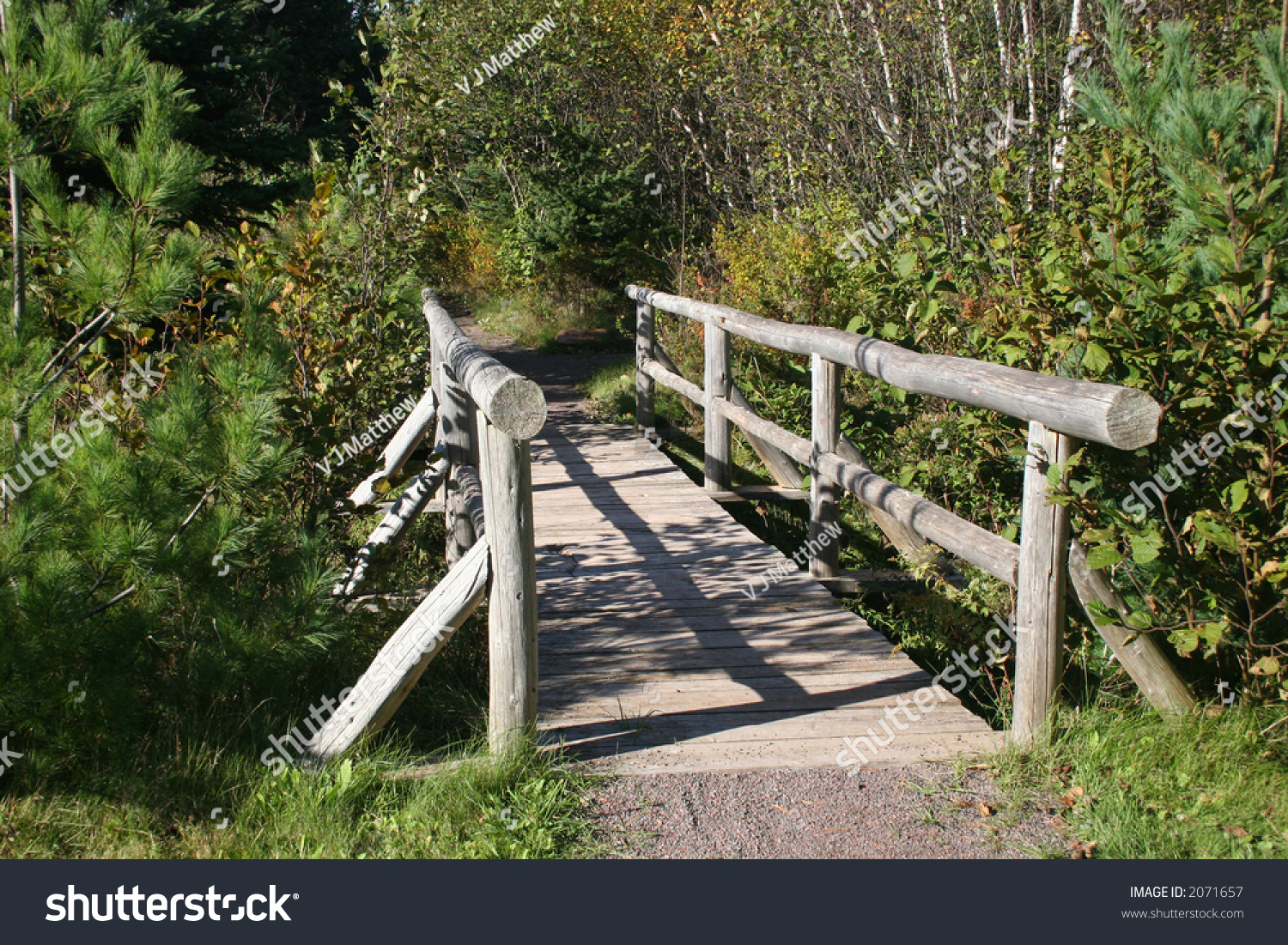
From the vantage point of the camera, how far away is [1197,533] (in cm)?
285

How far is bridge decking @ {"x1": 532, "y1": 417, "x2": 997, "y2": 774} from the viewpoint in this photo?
3.23m

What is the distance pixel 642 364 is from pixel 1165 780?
18.7 feet

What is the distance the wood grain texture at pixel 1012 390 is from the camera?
2.51 m

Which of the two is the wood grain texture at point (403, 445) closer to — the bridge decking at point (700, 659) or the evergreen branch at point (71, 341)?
the bridge decking at point (700, 659)

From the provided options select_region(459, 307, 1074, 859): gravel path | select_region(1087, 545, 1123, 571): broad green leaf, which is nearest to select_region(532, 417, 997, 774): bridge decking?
select_region(459, 307, 1074, 859): gravel path

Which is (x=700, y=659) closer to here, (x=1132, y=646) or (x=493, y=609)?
(x=493, y=609)

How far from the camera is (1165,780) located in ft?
9.38

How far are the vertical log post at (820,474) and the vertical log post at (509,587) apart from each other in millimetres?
2127

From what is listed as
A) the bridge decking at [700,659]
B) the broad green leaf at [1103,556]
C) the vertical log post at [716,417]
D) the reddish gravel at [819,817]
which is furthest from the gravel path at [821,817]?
the vertical log post at [716,417]

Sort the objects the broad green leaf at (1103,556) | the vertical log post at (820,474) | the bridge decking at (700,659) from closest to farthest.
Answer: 1. the broad green leaf at (1103,556)
2. the bridge decking at (700,659)
3. the vertical log post at (820,474)

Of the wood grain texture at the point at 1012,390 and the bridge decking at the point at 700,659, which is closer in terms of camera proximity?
the wood grain texture at the point at 1012,390

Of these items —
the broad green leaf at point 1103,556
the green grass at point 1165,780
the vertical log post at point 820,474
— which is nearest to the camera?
the green grass at point 1165,780

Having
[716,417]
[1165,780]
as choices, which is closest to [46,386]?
[1165,780]

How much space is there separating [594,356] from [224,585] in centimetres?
1088
